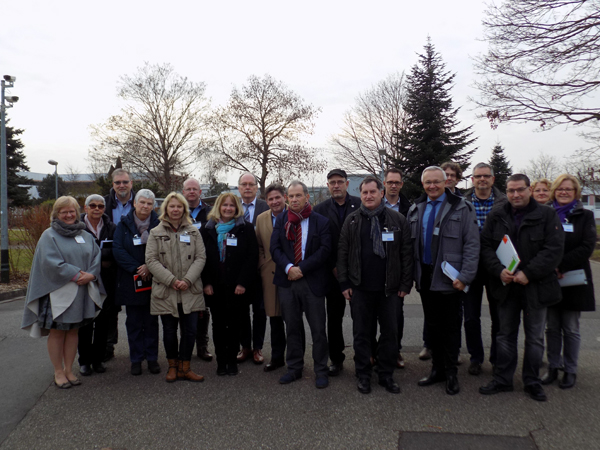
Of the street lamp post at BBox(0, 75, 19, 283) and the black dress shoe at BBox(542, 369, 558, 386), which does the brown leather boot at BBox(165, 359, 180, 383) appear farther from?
the street lamp post at BBox(0, 75, 19, 283)

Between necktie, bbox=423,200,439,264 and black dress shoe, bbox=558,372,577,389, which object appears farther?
necktie, bbox=423,200,439,264

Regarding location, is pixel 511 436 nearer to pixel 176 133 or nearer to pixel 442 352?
pixel 442 352

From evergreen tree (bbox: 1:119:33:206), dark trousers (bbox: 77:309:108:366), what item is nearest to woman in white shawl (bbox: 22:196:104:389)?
dark trousers (bbox: 77:309:108:366)

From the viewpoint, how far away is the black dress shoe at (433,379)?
164 inches

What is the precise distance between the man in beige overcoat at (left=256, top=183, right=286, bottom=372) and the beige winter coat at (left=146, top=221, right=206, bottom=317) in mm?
731

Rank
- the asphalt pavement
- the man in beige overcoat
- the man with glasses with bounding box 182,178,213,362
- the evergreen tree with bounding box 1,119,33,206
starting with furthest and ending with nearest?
1. the evergreen tree with bounding box 1,119,33,206
2. the man with glasses with bounding box 182,178,213,362
3. the man in beige overcoat
4. the asphalt pavement

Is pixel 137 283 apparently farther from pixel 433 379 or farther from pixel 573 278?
pixel 573 278

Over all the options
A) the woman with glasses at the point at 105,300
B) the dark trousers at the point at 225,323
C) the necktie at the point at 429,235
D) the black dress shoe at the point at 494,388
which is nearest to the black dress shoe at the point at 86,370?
the woman with glasses at the point at 105,300

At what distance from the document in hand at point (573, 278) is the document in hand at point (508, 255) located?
25.6 inches

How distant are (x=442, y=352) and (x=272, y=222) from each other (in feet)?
7.75

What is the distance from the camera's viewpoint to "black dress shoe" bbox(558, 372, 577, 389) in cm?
401

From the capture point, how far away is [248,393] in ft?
13.3

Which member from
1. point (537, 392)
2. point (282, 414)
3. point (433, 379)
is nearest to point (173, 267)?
→ point (282, 414)

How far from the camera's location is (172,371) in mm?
4410
